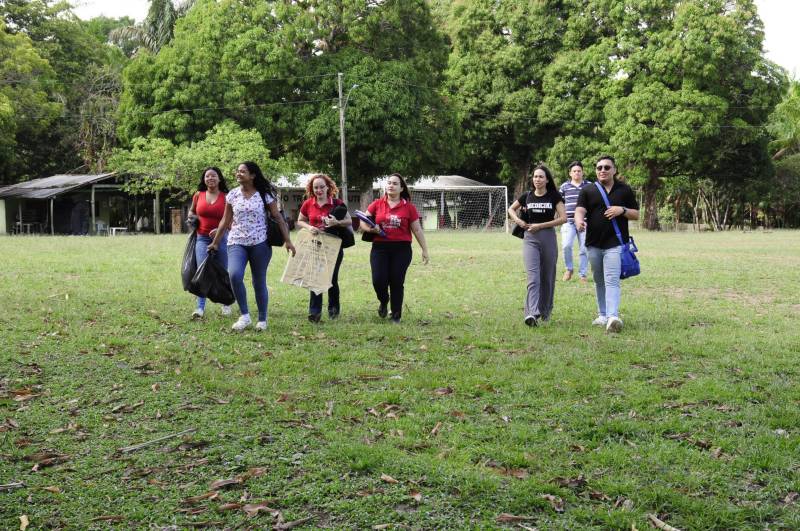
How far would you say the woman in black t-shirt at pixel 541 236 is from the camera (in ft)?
30.9

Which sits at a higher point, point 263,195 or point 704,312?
point 263,195

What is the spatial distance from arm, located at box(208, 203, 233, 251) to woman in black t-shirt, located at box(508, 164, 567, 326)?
3.05 metres

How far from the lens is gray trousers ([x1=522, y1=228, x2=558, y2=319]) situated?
369 inches

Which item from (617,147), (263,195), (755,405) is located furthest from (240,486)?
(617,147)

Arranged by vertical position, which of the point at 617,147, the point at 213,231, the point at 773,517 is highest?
the point at 617,147

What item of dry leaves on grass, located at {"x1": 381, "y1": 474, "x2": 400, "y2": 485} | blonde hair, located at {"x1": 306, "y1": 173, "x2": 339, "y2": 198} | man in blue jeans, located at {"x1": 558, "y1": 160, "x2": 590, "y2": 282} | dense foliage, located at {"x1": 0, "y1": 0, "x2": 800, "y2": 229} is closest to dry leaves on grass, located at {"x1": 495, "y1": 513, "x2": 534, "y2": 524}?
dry leaves on grass, located at {"x1": 381, "y1": 474, "x2": 400, "y2": 485}

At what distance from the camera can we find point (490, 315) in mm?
10234

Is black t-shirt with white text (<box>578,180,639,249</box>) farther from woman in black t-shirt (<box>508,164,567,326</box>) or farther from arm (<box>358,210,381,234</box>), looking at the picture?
arm (<box>358,210,381,234</box>)

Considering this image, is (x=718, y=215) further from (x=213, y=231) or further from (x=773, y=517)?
(x=773, y=517)

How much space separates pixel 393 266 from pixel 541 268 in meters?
1.65

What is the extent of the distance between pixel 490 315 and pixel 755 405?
4.76 m

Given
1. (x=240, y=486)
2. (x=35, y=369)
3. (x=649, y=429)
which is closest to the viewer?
(x=240, y=486)

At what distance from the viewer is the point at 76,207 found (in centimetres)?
4000

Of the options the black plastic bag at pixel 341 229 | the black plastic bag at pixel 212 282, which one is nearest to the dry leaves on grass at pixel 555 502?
the black plastic bag at pixel 212 282
